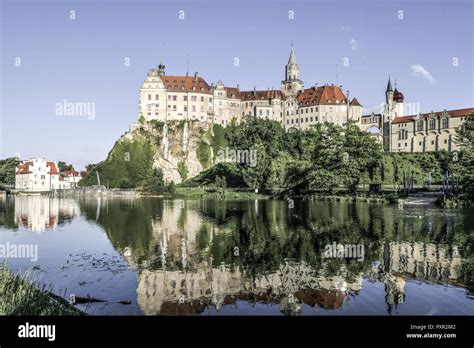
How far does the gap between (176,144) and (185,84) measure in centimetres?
1979

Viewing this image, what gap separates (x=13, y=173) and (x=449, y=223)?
130167 mm

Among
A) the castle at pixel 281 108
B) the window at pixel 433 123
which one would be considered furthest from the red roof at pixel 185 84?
the window at pixel 433 123

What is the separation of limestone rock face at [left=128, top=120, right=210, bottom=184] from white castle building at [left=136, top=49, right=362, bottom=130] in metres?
4.20

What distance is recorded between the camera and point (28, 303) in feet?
44.2

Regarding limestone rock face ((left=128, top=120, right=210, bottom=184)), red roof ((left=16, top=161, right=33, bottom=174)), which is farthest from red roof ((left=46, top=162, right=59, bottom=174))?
limestone rock face ((left=128, top=120, right=210, bottom=184))

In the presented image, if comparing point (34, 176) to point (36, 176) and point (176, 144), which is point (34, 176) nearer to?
point (36, 176)

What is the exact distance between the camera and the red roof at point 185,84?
13514 centimetres

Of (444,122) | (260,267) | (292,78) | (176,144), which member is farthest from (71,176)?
(260,267)

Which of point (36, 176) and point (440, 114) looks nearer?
point (440, 114)

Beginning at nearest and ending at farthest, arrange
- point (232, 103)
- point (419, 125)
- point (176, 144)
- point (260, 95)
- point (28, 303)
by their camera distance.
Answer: point (28, 303) → point (419, 125) → point (176, 144) → point (232, 103) → point (260, 95)

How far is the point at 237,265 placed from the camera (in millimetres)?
22609

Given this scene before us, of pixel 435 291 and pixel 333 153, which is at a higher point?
pixel 333 153
